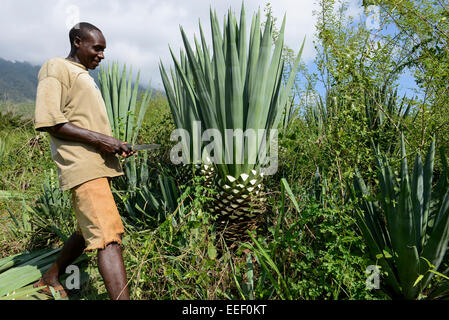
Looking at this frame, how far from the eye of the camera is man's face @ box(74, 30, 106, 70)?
6.23ft

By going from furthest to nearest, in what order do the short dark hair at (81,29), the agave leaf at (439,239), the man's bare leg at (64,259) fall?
the man's bare leg at (64,259), the short dark hair at (81,29), the agave leaf at (439,239)

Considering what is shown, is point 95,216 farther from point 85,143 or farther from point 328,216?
point 328,216

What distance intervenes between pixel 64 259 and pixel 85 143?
0.86m

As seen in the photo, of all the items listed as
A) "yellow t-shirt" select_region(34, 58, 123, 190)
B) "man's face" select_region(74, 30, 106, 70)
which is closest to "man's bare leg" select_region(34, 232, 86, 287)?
"yellow t-shirt" select_region(34, 58, 123, 190)

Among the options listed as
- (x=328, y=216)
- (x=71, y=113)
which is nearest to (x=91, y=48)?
(x=71, y=113)

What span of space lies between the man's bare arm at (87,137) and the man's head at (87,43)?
0.44m

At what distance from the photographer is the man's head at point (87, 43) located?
6.20 feet

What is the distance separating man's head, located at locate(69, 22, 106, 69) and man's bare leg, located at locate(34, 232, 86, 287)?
3.72ft

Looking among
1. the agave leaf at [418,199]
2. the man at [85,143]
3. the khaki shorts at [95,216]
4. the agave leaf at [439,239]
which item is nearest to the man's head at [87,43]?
the man at [85,143]

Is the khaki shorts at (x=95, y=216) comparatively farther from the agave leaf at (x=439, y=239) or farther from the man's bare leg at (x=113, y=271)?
the agave leaf at (x=439, y=239)

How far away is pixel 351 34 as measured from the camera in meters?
2.73

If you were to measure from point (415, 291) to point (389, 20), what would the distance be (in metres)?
1.90

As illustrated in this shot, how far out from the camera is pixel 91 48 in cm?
191
